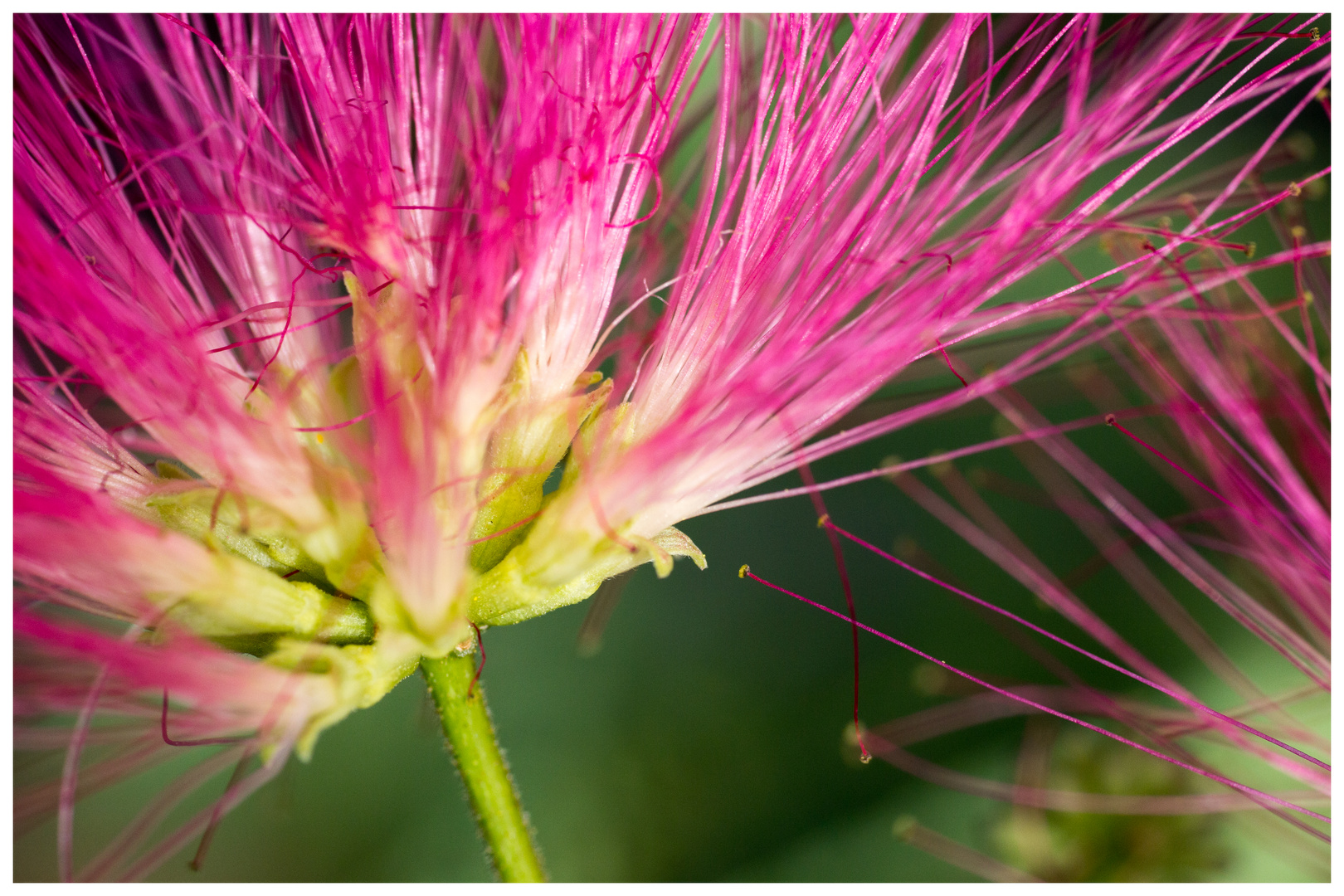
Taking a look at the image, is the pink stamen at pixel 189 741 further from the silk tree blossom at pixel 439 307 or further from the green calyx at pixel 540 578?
the green calyx at pixel 540 578

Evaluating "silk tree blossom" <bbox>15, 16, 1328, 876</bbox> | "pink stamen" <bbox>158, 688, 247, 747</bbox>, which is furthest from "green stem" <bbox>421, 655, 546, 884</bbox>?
"pink stamen" <bbox>158, 688, 247, 747</bbox>

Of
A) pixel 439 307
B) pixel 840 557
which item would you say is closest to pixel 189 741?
pixel 439 307

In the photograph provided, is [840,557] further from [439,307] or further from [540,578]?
[439,307]

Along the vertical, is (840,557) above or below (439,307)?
below

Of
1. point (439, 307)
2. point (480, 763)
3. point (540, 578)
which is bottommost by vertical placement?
point (480, 763)

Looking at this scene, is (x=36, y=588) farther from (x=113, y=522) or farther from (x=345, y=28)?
(x=345, y=28)
